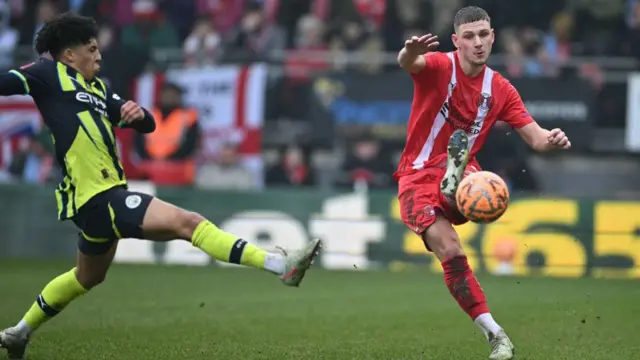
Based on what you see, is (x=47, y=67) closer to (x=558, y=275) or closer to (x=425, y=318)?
(x=425, y=318)

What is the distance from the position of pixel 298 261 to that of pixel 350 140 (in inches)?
425

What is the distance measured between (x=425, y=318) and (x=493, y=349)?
3.40m

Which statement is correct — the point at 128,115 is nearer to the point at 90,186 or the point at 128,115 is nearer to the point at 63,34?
the point at 90,186

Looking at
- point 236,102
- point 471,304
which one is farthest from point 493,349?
point 236,102

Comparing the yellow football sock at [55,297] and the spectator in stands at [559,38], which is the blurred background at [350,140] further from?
the yellow football sock at [55,297]

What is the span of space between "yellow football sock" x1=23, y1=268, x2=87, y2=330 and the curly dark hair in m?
1.69

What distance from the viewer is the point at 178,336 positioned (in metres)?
9.05

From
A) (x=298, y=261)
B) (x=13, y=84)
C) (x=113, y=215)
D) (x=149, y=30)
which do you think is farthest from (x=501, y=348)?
→ (x=149, y=30)

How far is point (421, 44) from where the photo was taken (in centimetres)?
745

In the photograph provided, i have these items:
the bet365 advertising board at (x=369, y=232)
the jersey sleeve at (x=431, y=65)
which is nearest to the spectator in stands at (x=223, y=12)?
the bet365 advertising board at (x=369, y=232)

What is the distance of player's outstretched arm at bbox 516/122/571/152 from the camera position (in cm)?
775

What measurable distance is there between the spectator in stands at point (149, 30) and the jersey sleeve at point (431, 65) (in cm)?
1247

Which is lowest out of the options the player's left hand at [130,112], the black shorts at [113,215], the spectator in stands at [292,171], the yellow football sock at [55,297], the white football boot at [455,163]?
the spectator in stands at [292,171]

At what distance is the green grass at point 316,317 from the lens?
823cm
